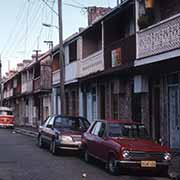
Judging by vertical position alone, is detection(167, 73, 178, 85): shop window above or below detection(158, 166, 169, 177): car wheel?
above

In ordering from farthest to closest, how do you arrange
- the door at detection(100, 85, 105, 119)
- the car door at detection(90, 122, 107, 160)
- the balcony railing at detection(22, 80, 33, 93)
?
the balcony railing at detection(22, 80, 33, 93)
the door at detection(100, 85, 105, 119)
the car door at detection(90, 122, 107, 160)

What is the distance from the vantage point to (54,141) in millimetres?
21000

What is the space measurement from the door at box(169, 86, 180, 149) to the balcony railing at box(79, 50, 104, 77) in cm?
681

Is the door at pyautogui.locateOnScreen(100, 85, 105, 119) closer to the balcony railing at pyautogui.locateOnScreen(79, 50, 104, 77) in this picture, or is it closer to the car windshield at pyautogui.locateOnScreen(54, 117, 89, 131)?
the balcony railing at pyautogui.locateOnScreen(79, 50, 104, 77)

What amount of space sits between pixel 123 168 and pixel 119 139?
1.10 metres

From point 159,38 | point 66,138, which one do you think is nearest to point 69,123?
point 66,138

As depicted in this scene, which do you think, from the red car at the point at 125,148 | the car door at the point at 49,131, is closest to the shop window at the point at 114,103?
the car door at the point at 49,131

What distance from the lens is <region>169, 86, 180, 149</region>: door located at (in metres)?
21.1

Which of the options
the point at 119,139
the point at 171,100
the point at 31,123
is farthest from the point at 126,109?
the point at 31,123

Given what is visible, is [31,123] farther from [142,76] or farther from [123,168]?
[123,168]

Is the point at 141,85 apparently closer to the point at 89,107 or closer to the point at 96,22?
the point at 96,22

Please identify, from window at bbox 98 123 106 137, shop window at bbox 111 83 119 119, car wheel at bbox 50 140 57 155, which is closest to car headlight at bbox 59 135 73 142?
car wheel at bbox 50 140 57 155

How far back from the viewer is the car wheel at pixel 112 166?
1478cm

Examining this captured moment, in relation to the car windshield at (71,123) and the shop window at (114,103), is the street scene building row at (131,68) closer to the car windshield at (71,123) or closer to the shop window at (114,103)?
the shop window at (114,103)
